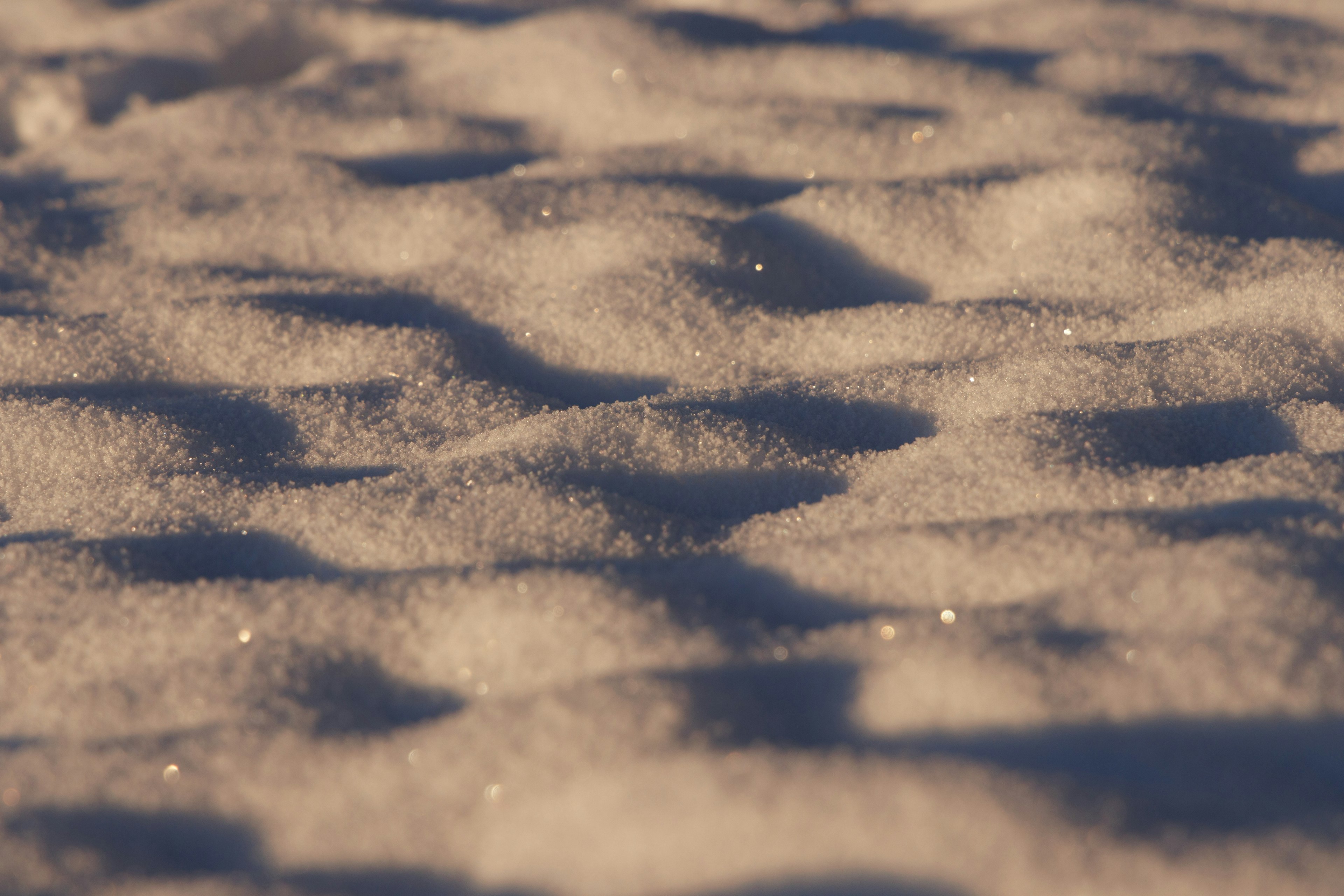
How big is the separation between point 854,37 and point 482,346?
1451 mm

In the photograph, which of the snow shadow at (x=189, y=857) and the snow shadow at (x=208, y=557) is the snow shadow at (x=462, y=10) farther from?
the snow shadow at (x=189, y=857)

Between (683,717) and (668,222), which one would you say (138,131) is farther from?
(683,717)

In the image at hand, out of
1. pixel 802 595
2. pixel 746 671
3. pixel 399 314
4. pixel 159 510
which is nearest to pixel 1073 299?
pixel 802 595

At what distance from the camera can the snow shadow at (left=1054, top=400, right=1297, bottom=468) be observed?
1127mm

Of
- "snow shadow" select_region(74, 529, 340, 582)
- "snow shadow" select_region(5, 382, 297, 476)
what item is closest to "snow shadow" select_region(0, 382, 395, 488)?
"snow shadow" select_region(5, 382, 297, 476)

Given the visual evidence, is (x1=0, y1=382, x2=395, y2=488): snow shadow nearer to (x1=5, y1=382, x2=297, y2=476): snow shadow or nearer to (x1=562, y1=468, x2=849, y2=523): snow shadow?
(x1=5, y1=382, x2=297, y2=476): snow shadow

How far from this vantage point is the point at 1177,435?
46.6 inches

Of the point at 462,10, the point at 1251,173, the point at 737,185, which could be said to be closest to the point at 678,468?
the point at 737,185

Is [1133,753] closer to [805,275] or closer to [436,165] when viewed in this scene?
[805,275]

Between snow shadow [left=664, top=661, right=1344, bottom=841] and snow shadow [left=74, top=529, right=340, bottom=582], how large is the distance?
465mm

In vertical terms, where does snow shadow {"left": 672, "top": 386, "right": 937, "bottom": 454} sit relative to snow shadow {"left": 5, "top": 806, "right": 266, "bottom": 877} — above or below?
above

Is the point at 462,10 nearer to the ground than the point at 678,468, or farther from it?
farther from it

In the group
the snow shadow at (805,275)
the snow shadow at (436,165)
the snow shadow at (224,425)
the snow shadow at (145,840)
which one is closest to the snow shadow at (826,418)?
the snow shadow at (805,275)

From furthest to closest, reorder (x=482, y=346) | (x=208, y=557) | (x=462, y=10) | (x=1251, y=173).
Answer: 1. (x=462, y=10)
2. (x=1251, y=173)
3. (x=482, y=346)
4. (x=208, y=557)
